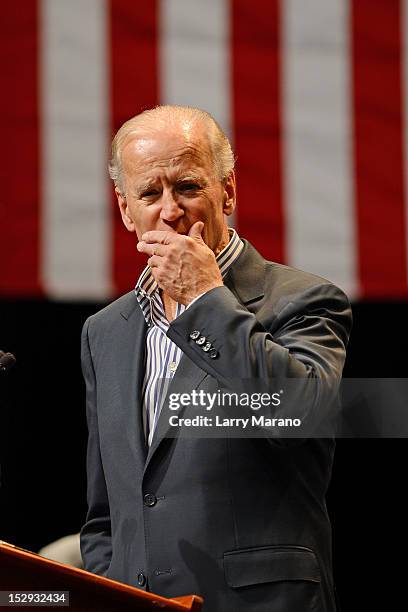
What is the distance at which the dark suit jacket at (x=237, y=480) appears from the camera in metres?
1.54

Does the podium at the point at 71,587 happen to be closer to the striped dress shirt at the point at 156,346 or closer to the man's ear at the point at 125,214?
the striped dress shirt at the point at 156,346

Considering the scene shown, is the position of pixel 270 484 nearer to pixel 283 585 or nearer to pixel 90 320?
pixel 283 585

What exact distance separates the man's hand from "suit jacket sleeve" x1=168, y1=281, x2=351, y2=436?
25 mm

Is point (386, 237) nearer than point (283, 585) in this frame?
No

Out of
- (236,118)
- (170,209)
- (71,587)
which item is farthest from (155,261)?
(236,118)

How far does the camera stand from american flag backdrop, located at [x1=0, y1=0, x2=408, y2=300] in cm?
323

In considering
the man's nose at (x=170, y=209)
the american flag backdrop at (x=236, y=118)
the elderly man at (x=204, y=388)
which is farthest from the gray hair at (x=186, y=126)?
the american flag backdrop at (x=236, y=118)

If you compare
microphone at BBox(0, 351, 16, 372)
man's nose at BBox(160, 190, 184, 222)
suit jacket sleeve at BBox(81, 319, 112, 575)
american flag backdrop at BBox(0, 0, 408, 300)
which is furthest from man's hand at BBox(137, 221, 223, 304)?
american flag backdrop at BBox(0, 0, 408, 300)

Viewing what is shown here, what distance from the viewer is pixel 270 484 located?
162 centimetres

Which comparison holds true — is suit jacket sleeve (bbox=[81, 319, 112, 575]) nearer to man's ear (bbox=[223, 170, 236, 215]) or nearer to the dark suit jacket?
the dark suit jacket

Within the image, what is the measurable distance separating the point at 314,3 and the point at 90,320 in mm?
1692

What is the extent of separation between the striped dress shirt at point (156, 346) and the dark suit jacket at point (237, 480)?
2 cm

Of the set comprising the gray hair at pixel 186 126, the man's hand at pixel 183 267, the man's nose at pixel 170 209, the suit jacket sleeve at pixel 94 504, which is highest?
the gray hair at pixel 186 126

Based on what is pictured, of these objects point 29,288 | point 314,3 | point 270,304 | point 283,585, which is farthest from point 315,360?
point 314,3
